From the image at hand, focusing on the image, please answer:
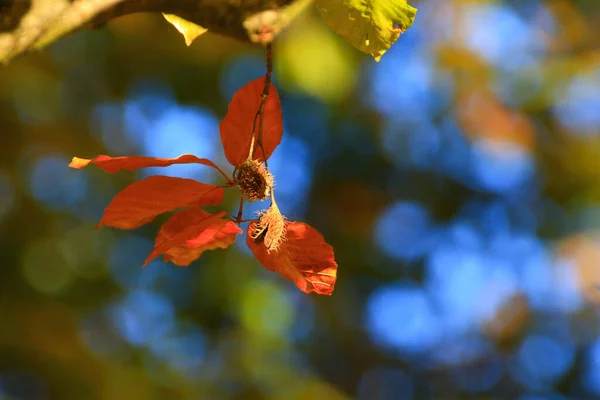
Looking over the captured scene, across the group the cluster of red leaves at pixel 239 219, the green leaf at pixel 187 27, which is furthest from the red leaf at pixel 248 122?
the green leaf at pixel 187 27

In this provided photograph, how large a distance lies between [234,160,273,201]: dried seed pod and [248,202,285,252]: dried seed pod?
0.01m

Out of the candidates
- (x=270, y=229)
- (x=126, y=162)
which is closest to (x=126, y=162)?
(x=126, y=162)

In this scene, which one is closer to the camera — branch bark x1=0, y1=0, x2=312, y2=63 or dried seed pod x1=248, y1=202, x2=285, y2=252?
branch bark x1=0, y1=0, x2=312, y2=63

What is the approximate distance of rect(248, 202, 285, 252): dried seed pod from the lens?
423mm

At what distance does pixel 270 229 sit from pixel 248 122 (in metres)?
0.08

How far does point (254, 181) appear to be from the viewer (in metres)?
0.44

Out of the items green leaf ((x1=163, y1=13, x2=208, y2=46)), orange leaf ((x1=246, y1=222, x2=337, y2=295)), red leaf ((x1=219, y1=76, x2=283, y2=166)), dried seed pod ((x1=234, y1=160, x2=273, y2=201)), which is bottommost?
orange leaf ((x1=246, y1=222, x2=337, y2=295))

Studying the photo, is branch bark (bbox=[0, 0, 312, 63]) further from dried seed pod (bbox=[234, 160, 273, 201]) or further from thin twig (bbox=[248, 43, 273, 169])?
dried seed pod (bbox=[234, 160, 273, 201])

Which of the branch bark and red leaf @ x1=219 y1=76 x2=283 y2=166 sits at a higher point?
the branch bark

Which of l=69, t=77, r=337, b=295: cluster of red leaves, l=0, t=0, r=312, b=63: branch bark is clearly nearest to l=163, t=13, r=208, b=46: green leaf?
l=0, t=0, r=312, b=63: branch bark

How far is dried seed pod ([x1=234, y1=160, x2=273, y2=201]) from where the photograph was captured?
43 cm

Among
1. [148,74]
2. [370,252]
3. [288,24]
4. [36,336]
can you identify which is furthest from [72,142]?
[288,24]

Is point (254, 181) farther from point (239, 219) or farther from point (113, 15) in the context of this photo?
point (113, 15)

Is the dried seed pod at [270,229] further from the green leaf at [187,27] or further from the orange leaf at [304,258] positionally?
the green leaf at [187,27]
